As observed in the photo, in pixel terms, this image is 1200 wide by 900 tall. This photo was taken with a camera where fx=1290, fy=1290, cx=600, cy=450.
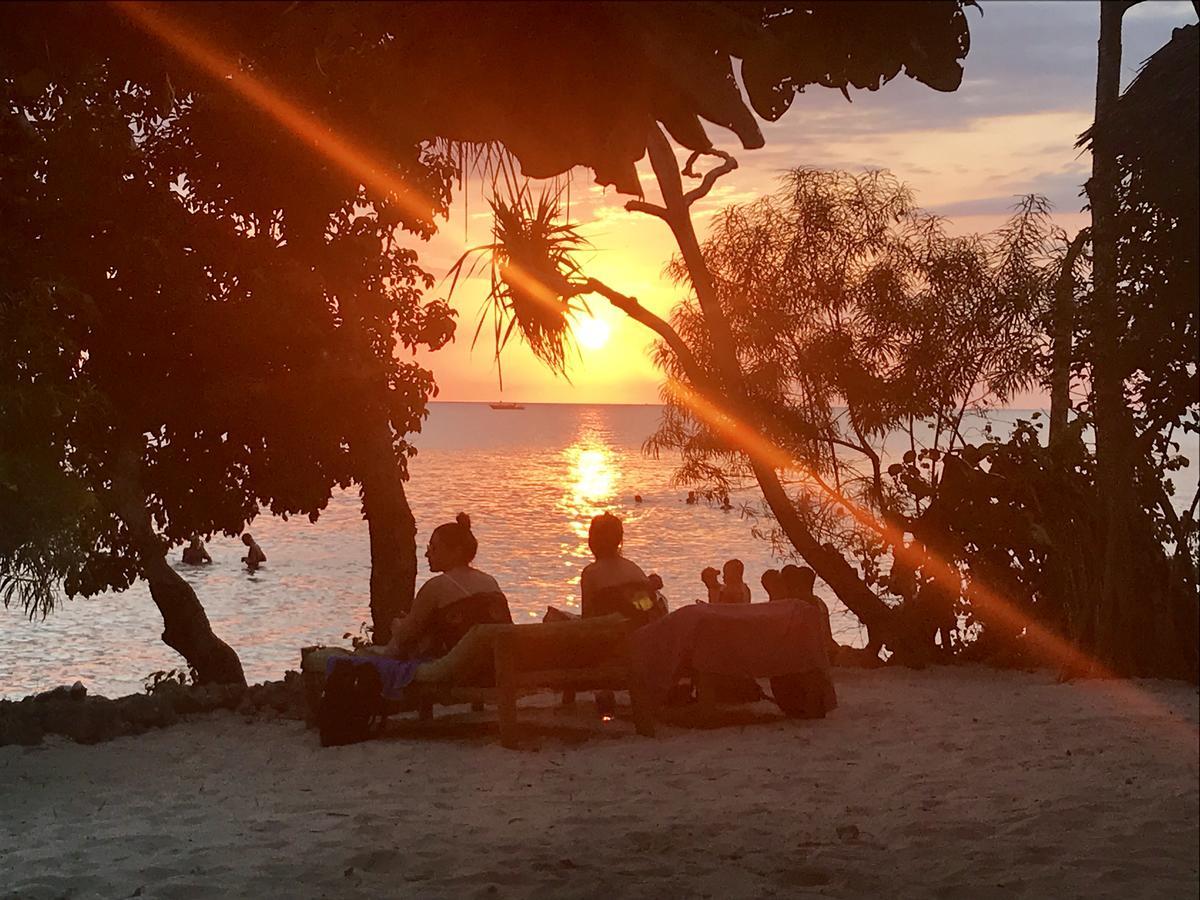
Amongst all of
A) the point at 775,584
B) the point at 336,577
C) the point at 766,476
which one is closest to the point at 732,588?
the point at 775,584

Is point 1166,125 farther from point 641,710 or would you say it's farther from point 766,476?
point 766,476

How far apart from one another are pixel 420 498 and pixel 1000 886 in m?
79.0

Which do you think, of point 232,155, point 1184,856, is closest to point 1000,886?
point 1184,856

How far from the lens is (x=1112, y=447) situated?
404 inches

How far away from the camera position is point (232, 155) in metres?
12.2

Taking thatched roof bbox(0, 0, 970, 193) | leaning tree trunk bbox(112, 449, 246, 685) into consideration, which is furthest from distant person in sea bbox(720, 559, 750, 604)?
thatched roof bbox(0, 0, 970, 193)

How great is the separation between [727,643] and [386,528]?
564 cm

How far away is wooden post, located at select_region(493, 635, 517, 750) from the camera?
27.3ft

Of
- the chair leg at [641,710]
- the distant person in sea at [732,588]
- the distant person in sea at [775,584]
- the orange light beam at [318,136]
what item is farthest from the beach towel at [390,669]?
the orange light beam at [318,136]

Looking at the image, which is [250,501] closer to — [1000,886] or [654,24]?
[1000,886]

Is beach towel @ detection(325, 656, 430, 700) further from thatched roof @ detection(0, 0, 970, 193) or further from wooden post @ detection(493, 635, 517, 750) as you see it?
thatched roof @ detection(0, 0, 970, 193)

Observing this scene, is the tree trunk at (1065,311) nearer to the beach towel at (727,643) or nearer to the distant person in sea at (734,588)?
the beach towel at (727,643)

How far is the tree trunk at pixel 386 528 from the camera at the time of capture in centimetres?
1334

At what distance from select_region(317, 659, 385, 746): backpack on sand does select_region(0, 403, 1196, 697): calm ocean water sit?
6.08 meters
